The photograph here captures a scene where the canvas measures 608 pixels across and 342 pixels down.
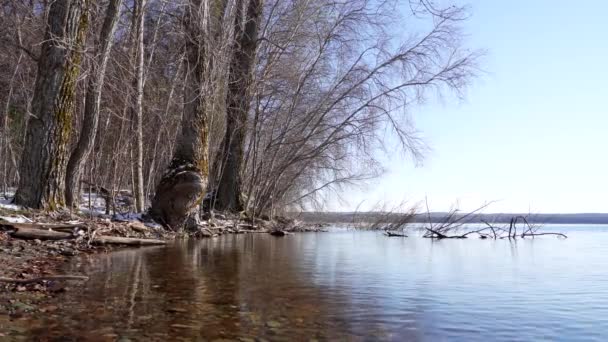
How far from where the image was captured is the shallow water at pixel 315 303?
110 inches

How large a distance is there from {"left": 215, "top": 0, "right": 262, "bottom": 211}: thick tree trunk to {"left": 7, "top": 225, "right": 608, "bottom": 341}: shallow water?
8933mm

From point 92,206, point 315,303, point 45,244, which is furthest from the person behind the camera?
point 92,206

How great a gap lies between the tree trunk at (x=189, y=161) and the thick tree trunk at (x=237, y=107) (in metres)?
2.76

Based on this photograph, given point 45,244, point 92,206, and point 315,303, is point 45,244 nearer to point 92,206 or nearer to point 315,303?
point 315,303

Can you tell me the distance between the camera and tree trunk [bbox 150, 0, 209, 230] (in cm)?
1028

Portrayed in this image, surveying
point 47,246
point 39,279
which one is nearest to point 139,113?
point 47,246

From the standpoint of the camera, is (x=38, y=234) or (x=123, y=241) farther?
(x=123, y=241)

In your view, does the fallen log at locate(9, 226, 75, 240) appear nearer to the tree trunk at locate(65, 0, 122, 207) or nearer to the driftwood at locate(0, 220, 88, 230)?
the driftwood at locate(0, 220, 88, 230)

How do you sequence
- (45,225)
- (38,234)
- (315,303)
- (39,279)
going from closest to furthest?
(315,303), (39,279), (38,234), (45,225)

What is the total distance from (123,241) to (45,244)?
1.64 m

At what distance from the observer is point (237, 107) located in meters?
14.8

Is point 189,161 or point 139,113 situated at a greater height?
point 139,113

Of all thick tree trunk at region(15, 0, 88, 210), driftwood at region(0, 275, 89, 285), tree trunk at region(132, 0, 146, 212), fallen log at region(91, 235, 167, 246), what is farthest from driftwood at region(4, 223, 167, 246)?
tree trunk at region(132, 0, 146, 212)

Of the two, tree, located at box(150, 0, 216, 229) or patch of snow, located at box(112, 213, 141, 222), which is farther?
tree, located at box(150, 0, 216, 229)
